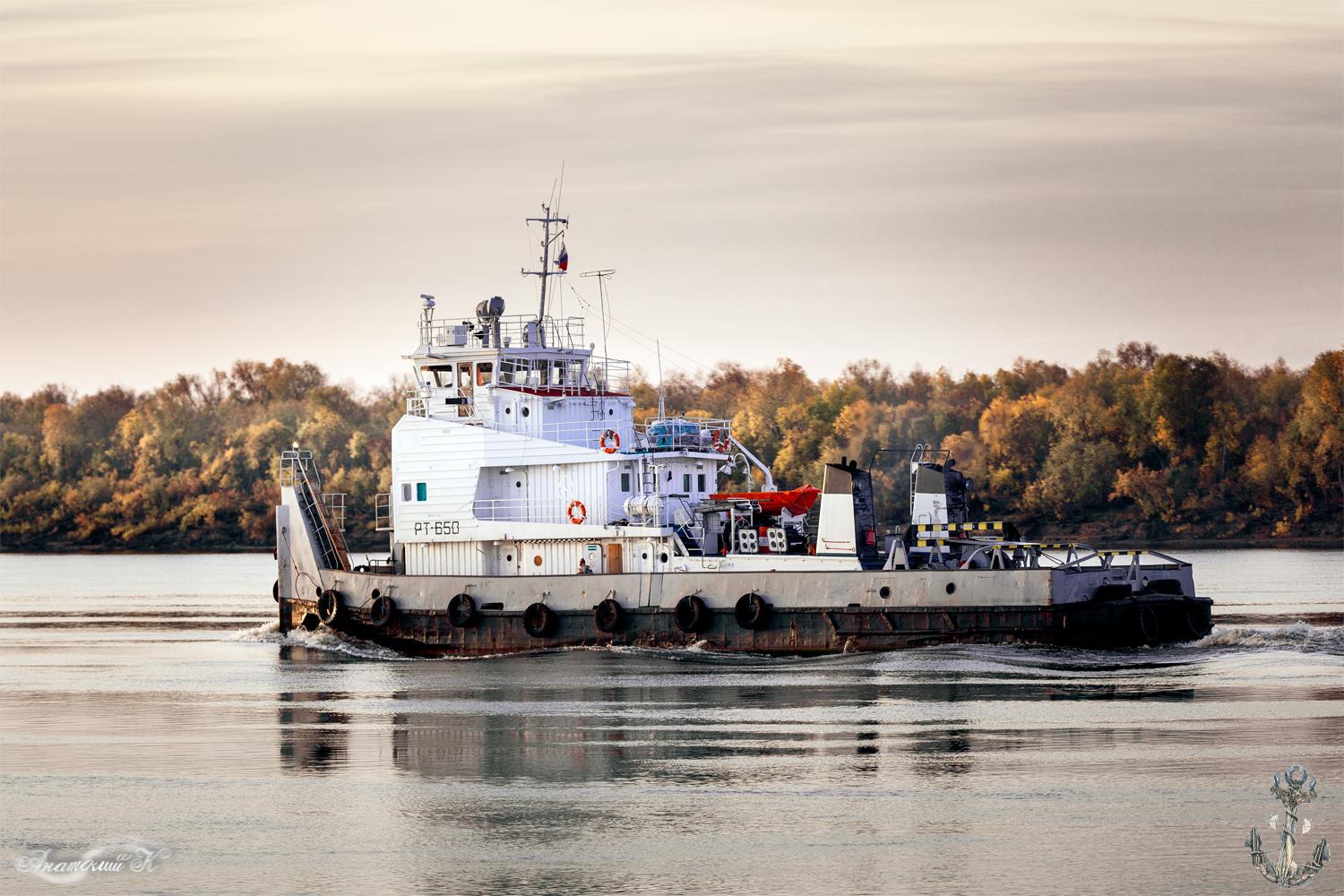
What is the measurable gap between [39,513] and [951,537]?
85.6 m

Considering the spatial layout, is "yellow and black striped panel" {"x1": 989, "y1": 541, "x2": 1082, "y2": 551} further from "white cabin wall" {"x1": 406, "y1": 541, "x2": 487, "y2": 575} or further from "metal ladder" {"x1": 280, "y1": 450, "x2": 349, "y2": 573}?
"metal ladder" {"x1": 280, "y1": 450, "x2": 349, "y2": 573}

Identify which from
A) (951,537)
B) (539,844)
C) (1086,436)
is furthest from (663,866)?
(1086,436)

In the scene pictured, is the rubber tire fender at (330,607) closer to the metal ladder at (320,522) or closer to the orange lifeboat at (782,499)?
the metal ladder at (320,522)

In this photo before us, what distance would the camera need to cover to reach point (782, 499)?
32.0m

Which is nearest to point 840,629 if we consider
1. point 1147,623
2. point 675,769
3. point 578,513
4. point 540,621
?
point 1147,623

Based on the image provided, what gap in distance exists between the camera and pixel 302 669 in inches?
1270

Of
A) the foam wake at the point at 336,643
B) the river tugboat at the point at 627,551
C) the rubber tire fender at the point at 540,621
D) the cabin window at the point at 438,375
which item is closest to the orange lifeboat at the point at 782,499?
the river tugboat at the point at 627,551

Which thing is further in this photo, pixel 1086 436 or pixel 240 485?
pixel 240 485

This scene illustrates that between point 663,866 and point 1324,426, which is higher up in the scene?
point 1324,426

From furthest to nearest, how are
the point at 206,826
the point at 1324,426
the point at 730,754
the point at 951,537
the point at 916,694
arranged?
the point at 1324,426 → the point at 951,537 → the point at 916,694 → the point at 730,754 → the point at 206,826

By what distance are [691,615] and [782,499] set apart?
111 inches

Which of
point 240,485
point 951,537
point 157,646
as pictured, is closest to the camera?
point 951,537

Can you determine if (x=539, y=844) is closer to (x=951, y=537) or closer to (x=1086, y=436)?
(x=951, y=537)

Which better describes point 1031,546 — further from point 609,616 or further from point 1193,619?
point 609,616
